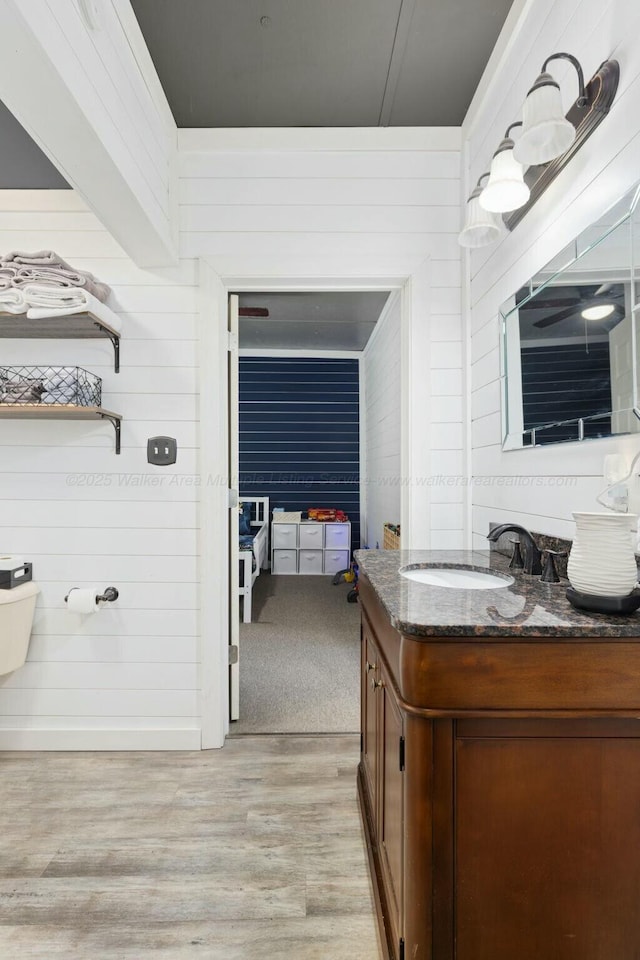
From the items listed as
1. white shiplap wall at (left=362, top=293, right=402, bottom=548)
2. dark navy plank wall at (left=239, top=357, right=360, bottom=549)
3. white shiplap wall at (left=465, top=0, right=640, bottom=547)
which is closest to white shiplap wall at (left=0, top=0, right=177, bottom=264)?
white shiplap wall at (left=465, top=0, right=640, bottom=547)

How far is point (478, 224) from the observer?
1490mm

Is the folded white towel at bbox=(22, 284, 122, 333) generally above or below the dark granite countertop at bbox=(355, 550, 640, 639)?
above

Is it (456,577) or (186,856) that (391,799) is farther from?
(186,856)

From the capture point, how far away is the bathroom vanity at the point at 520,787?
81 cm

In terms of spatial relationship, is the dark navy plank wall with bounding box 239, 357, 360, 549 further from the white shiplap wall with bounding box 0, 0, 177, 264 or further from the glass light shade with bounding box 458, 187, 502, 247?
the glass light shade with bounding box 458, 187, 502, 247

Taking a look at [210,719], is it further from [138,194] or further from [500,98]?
[500,98]

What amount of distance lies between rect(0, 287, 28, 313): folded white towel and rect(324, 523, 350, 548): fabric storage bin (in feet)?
12.5

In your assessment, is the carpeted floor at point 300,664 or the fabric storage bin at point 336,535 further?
the fabric storage bin at point 336,535

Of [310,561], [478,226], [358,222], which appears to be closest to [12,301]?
[358,222]

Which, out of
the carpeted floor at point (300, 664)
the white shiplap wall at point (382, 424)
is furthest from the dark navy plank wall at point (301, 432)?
the carpeted floor at point (300, 664)

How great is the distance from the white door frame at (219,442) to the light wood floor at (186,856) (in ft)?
1.14

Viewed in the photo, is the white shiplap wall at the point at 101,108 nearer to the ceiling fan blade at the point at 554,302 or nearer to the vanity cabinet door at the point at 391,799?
the ceiling fan blade at the point at 554,302

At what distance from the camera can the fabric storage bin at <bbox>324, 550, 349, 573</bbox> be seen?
5.21 metres

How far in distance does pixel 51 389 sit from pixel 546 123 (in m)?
1.87
